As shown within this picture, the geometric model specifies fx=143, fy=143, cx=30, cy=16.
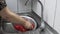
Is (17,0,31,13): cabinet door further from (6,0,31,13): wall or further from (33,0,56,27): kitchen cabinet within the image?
(33,0,56,27): kitchen cabinet

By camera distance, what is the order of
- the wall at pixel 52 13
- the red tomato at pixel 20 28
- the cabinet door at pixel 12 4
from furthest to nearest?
1. the cabinet door at pixel 12 4
2. the red tomato at pixel 20 28
3. the wall at pixel 52 13

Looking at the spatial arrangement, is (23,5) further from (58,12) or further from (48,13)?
(58,12)

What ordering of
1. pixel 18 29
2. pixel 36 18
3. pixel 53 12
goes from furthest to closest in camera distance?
pixel 36 18
pixel 18 29
pixel 53 12

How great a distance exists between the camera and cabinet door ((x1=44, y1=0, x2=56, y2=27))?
1.01 metres

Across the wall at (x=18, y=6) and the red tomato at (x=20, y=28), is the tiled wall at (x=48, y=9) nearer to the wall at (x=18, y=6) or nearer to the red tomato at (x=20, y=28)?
the wall at (x=18, y=6)

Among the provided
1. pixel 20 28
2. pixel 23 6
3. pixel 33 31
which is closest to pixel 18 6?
pixel 23 6

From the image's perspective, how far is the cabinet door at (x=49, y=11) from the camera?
101 centimetres

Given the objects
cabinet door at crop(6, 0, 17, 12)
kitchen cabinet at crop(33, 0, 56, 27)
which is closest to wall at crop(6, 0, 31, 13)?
cabinet door at crop(6, 0, 17, 12)

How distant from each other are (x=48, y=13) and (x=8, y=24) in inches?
14.1

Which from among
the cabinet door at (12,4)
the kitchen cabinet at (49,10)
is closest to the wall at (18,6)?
the cabinet door at (12,4)

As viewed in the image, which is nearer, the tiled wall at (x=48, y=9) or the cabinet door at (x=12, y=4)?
the tiled wall at (x=48, y=9)

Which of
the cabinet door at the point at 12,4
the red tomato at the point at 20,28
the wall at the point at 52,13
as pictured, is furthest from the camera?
the cabinet door at the point at 12,4

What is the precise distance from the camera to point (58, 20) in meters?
0.94

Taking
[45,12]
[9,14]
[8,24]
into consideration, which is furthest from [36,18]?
[9,14]
